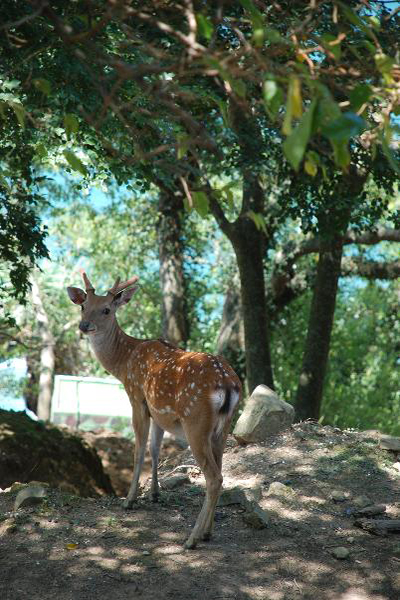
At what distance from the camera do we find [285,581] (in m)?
6.08

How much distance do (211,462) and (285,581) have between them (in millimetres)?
1029

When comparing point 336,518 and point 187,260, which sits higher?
point 187,260

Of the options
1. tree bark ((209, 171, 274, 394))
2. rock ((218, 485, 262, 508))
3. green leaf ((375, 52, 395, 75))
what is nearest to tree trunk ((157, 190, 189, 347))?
tree bark ((209, 171, 274, 394))

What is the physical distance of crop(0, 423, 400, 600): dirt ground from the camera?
5984 millimetres

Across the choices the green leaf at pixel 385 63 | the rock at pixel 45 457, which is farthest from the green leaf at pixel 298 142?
the rock at pixel 45 457

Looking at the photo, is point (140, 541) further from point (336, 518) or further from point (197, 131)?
point (197, 131)

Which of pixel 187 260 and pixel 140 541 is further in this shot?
pixel 187 260

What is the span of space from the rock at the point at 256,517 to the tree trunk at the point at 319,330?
5.41 metres

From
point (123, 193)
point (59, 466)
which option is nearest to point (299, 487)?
point (59, 466)

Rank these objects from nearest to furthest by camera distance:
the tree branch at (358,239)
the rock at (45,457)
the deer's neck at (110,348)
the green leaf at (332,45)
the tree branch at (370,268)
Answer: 1. the green leaf at (332,45)
2. the deer's neck at (110,348)
3. the rock at (45,457)
4. the tree branch at (358,239)
5. the tree branch at (370,268)

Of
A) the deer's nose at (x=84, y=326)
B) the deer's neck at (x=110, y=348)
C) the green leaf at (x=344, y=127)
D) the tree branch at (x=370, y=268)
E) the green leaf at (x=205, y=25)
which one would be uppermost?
the tree branch at (x=370, y=268)

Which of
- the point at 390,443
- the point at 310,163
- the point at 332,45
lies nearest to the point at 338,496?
the point at 390,443

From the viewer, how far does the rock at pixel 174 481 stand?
8.31m

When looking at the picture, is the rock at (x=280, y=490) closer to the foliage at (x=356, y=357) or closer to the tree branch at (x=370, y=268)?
the tree branch at (x=370, y=268)
